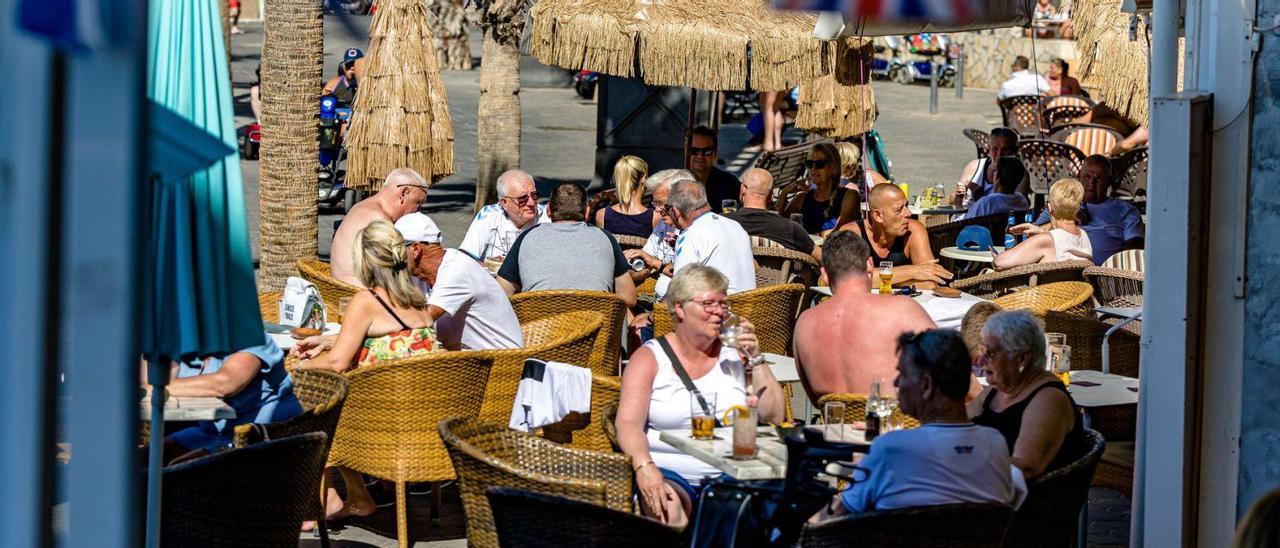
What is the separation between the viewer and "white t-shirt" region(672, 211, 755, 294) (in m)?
8.20

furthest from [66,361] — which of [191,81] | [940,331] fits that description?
[940,331]

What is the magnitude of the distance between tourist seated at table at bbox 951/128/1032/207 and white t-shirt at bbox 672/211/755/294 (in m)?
4.22

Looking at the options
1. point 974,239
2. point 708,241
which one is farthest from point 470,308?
point 974,239

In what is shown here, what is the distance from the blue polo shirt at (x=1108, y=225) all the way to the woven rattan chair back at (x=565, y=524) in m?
6.19

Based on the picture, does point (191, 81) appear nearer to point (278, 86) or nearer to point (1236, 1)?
point (1236, 1)

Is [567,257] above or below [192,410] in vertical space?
above

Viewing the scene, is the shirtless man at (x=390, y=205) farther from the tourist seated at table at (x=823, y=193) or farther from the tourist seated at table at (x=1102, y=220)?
the tourist seated at table at (x=1102, y=220)

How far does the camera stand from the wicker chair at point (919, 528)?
426 cm

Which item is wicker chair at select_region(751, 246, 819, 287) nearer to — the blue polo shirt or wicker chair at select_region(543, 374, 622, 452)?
the blue polo shirt

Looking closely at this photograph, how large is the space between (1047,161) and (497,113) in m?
5.25

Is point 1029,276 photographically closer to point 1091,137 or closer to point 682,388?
point 682,388

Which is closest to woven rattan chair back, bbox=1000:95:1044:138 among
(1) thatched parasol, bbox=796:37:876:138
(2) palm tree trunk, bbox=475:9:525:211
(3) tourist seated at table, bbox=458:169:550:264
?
(1) thatched parasol, bbox=796:37:876:138

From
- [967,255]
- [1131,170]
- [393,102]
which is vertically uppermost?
[393,102]

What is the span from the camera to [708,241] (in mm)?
8195
